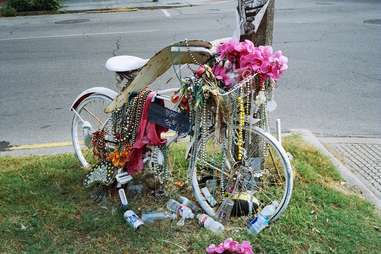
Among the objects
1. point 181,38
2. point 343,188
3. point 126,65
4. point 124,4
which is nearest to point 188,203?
point 126,65

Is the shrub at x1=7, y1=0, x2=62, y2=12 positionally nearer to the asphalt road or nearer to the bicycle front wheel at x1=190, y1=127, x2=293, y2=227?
the asphalt road

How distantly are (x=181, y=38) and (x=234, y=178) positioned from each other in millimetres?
7868

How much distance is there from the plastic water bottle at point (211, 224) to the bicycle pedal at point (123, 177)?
68 cm

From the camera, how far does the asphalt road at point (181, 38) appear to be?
6.53 m

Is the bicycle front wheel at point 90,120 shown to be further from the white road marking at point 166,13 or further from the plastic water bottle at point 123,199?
the white road marking at point 166,13

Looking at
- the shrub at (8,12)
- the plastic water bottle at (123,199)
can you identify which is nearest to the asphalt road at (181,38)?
the shrub at (8,12)

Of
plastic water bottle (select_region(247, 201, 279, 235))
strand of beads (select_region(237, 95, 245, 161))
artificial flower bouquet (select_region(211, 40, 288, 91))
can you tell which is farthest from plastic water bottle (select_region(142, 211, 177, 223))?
artificial flower bouquet (select_region(211, 40, 288, 91))

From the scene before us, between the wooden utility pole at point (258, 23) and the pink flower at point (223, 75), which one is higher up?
the wooden utility pole at point (258, 23)

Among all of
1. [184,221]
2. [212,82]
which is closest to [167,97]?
[212,82]

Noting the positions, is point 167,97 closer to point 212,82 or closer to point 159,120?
point 159,120

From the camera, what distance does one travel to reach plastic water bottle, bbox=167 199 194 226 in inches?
157

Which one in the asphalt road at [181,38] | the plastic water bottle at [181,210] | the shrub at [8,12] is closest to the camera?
the plastic water bottle at [181,210]

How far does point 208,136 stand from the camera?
151 inches

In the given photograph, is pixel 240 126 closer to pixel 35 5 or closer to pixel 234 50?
pixel 234 50
